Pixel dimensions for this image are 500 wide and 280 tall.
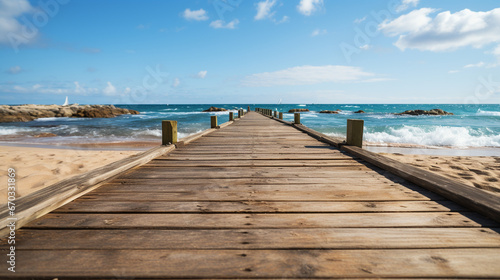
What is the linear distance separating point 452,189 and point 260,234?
1.67 metres

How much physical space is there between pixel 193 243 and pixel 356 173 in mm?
Answer: 2089

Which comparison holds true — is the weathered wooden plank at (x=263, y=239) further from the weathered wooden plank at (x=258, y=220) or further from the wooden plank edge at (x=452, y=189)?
the wooden plank edge at (x=452, y=189)

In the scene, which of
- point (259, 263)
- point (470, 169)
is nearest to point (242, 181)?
point (259, 263)

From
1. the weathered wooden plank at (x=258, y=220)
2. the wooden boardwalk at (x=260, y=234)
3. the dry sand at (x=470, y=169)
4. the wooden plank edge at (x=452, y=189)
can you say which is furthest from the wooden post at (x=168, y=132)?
the dry sand at (x=470, y=169)

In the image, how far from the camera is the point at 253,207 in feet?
5.90

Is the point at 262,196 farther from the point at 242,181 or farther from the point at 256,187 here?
the point at 242,181

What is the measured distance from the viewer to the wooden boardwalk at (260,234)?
3.70 feet

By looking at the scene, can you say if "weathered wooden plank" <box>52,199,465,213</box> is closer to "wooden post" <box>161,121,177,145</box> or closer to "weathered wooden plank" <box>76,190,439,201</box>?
"weathered wooden plank" <box>76,190,439,201</box>

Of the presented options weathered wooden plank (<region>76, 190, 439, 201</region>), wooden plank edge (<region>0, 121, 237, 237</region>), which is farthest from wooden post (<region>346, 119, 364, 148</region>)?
wooden plank edge (<region>0, 121, 237, 237</region>)

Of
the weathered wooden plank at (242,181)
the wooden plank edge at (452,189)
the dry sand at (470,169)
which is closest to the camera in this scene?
the wooden plank edge at (452,189)

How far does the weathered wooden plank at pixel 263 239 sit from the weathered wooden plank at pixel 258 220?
0.19ft

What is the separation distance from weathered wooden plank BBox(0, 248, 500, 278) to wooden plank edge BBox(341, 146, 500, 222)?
0.46m

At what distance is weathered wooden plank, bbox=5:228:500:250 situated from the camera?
1297 millimetres

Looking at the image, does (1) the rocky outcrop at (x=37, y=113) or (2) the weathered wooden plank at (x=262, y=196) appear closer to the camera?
(2) the weathered wooden plank at (x=262, y=196)
